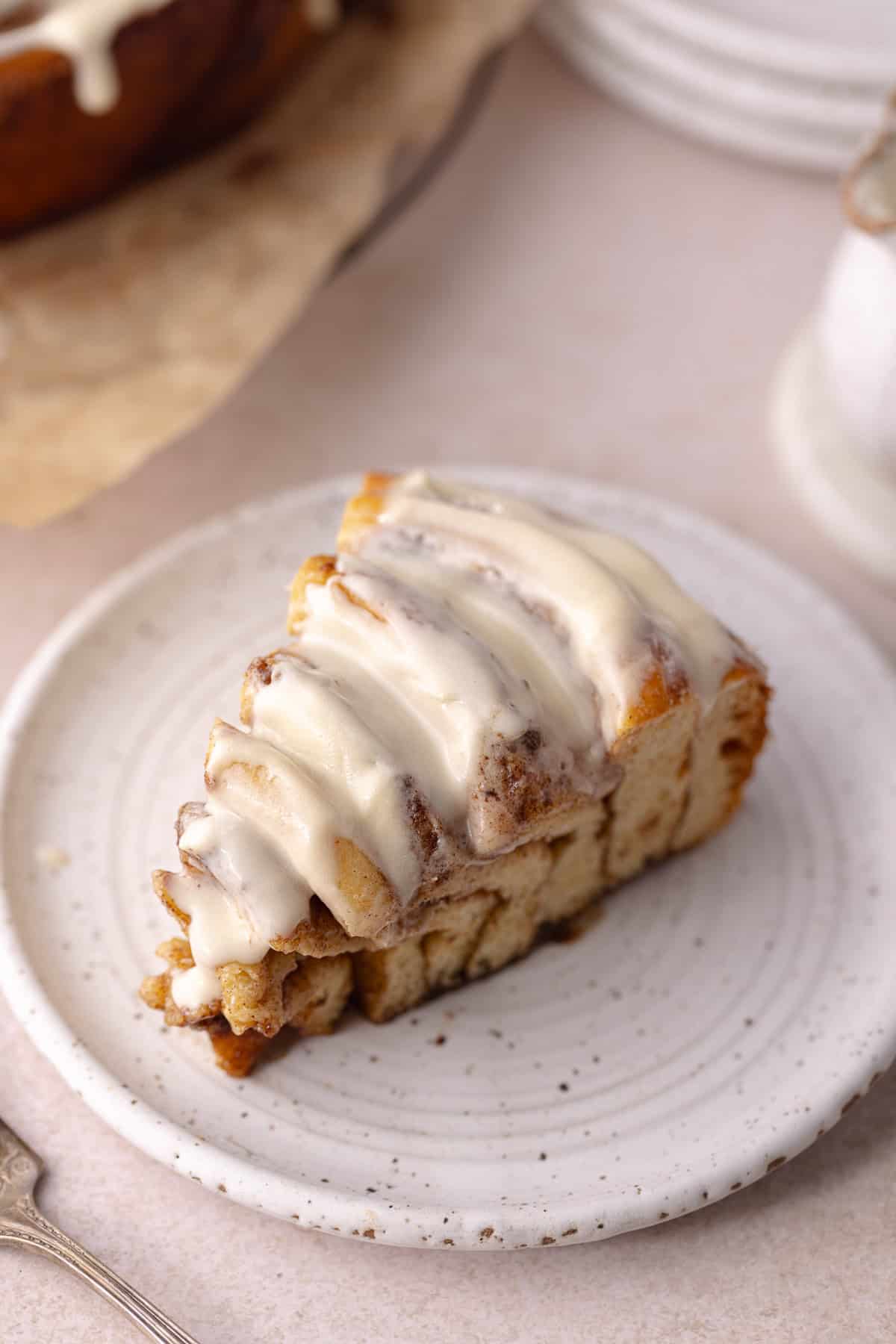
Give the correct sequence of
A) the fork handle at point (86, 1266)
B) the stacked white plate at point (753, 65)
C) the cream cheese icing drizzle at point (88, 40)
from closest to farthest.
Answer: the fork handle at point (86, 1266) → the cream cheese icing drizzle at point (88, 40) → the stacked white plate at point (753, 65)

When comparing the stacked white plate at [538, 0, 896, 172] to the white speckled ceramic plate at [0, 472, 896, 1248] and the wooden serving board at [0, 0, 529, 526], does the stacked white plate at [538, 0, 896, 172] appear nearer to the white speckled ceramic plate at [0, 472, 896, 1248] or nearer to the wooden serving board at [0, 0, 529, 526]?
the wooden serving board at [0, 0, 529, 526]

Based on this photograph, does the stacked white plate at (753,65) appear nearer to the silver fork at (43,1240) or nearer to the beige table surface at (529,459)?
the beige table surface at (529,459)

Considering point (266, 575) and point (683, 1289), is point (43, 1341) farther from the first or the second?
point (266, 575)

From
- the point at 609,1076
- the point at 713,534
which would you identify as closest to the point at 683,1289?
the point at 609,1076

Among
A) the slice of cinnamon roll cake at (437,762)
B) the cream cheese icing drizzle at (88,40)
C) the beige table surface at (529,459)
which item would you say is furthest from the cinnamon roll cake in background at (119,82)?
the slice of cinnamon roll cake at (437,762)

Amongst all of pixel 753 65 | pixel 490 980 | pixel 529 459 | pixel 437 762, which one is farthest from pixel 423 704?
pixel 753 65

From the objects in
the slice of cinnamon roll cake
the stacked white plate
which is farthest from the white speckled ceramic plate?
the stacked white plate
